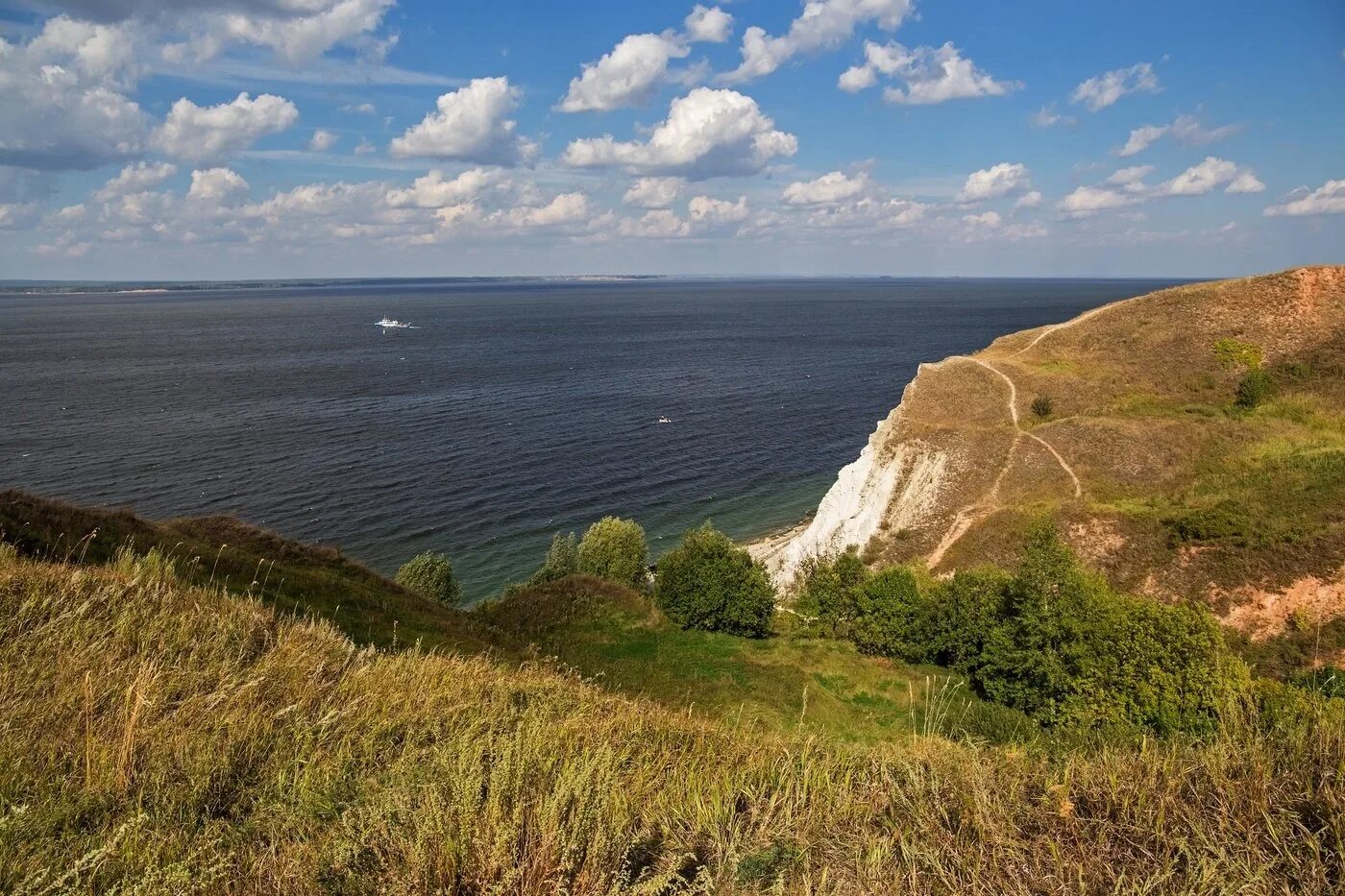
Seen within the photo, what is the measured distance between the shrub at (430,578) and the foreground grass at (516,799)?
32.0 metres

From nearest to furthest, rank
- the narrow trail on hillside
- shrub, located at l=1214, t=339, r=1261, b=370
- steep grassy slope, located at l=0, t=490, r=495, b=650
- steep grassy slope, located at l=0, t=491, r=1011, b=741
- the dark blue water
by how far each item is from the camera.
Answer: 1. steep grassy slope, located at l=0, t=490, r=495, b=650
2. steep grassy slope, located at l=0, t=491, r=1011, b=741
3. the narrow trail on hillside
4. shrub, located at l=1214, t=339, r=1261, b=370
5. the dark blue water

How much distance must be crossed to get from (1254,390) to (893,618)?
30.9 meters

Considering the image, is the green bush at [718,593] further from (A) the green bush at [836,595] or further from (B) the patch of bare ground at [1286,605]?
(B) the patch of bare ground at [1286,605]

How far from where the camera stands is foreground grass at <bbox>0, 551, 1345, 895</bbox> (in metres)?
4.61

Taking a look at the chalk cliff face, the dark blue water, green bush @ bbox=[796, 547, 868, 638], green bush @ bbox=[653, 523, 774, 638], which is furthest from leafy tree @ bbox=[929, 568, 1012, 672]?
the dark blue water

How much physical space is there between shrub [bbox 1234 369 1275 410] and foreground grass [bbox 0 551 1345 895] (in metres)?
45.0

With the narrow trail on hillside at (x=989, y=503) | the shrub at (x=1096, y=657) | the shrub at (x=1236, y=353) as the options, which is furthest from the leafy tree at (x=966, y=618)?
the shrub at (x=1236, y=353)

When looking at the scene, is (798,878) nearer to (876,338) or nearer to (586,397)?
(586,397)

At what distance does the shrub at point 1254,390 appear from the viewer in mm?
42219

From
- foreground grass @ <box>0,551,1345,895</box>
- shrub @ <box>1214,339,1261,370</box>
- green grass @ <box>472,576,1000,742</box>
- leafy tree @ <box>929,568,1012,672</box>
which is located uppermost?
shrub @ <box>1214,339,1261,370</box>

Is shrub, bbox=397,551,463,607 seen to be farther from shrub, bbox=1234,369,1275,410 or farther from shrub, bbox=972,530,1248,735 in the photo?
shrub, bbox=1234,369,1275,410

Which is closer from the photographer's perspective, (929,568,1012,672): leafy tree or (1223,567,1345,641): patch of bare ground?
(929,568,1012,672): leafy tree

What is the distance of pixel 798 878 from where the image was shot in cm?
512

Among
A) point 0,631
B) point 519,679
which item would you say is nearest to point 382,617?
point 519,679
